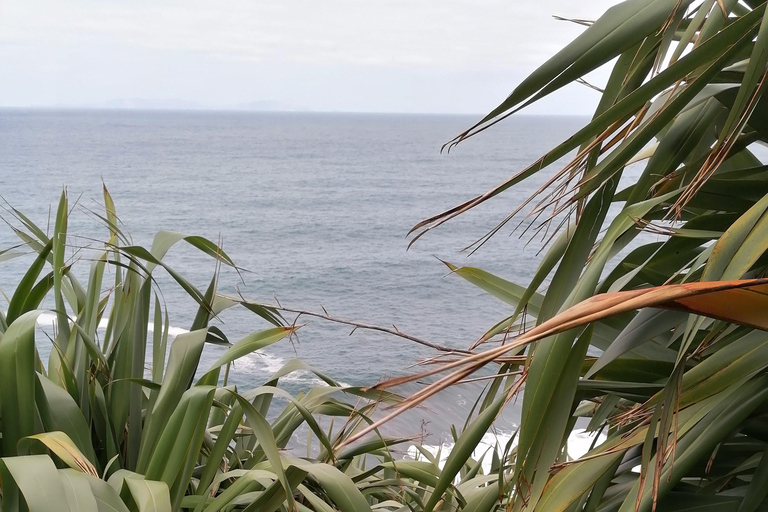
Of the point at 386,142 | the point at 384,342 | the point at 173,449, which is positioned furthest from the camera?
the point at 386,142

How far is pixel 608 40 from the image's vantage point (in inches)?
14.6

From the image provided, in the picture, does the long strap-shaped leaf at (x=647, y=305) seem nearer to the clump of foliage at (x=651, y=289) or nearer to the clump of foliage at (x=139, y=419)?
the clump of foliage at (x=651, y=289)

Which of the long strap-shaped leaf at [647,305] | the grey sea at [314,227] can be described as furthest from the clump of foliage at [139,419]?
the long strap-shaped leaf at [647,305]

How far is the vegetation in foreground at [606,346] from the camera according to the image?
0.37 metres

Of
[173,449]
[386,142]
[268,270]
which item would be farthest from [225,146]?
[173,449]

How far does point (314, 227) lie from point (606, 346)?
18105mm

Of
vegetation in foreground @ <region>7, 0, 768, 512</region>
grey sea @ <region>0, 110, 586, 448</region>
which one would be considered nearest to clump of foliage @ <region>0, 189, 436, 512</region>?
vegetation in foreground @ <region>7, 0, 768, 512</region>

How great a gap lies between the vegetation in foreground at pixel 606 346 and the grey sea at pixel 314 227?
0.10 metres

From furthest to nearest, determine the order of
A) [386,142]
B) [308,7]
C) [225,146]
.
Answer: [308,7], [386,142], [225,146]

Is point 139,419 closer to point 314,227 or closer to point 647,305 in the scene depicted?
point 647,305

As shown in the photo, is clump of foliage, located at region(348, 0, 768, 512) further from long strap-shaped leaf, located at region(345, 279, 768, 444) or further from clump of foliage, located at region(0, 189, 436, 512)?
clump of foliage, located at region(0, 189, 436, 512)

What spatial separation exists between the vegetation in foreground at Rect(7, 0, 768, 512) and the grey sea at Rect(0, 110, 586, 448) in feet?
0.33

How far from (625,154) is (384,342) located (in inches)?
287

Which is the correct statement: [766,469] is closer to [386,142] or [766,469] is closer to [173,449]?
[173,449]
